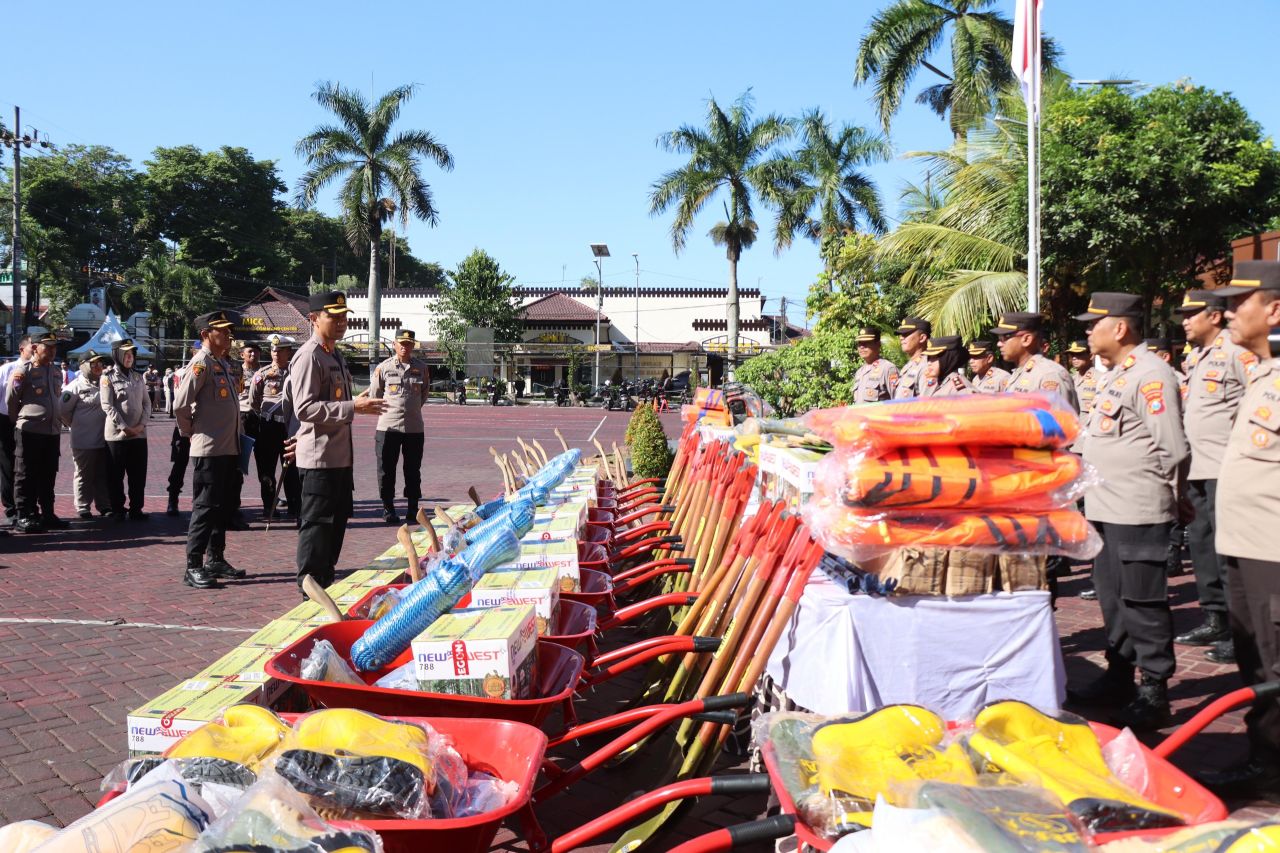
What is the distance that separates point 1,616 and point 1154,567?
6512 millimetres

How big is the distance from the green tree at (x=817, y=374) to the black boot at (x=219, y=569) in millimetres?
6821

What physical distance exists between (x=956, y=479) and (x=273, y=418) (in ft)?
27.7

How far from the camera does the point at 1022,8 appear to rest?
10633 mm

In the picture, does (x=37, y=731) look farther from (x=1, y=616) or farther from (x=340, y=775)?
(x=340, y=775)

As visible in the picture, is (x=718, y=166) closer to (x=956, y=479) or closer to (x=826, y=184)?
(x=826, y=184)

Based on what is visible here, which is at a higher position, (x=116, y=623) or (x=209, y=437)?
(x=209, y=437)

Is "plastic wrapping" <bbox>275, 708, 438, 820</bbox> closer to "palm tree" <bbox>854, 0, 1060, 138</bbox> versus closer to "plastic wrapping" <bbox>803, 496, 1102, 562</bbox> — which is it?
"plastic wrapping" <bbox>803, 496, 1102, 562</bbox>

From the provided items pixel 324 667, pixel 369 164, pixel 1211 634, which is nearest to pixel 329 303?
pixel 324 667

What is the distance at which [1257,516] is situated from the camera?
10.7ft

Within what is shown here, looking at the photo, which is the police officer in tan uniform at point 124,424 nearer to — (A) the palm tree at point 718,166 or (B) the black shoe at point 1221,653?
(B) the black shoe at point 1221,653

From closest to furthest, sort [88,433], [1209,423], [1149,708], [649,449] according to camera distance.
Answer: [1149,708] → [1209,423] → [88,433] → [649,449]

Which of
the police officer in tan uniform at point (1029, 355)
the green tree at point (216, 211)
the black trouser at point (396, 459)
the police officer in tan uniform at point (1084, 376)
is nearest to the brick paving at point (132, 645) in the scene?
the black trouser at point (396, 459)

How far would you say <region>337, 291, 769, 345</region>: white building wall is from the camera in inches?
2046

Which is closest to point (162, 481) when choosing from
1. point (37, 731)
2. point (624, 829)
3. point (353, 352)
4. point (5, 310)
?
point (37, 731)
